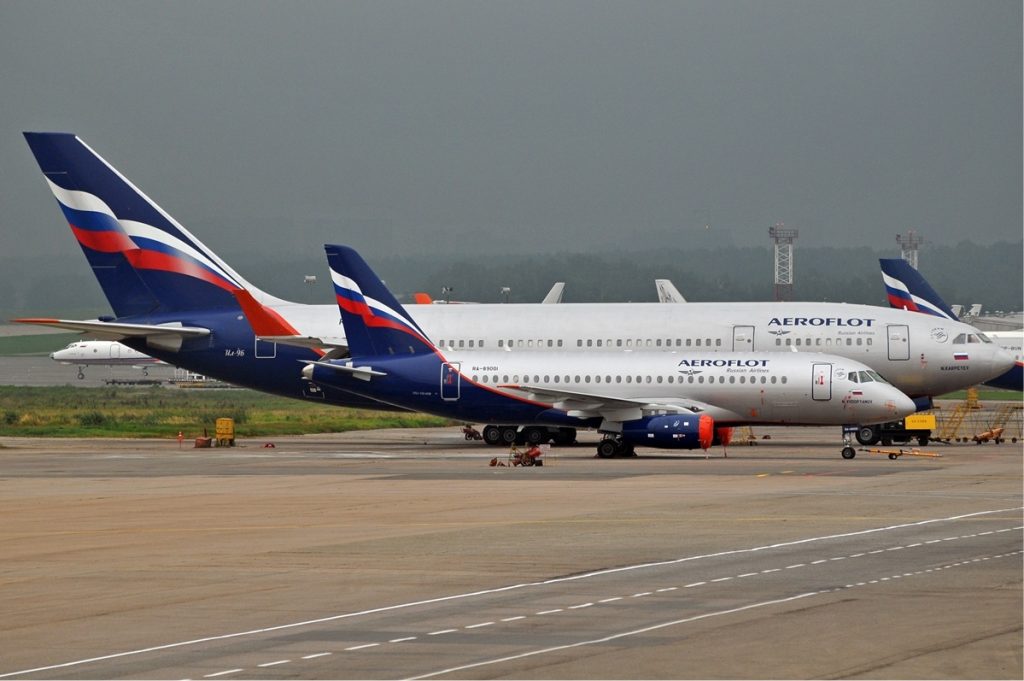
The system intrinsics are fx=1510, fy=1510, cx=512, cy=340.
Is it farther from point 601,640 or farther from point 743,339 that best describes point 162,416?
point 601,640

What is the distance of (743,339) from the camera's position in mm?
54469

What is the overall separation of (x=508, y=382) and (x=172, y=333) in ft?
44.0

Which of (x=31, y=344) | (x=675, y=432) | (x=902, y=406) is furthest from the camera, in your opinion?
(x=31, y=344)

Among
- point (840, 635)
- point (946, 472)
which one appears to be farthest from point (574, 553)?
point (946, 472)

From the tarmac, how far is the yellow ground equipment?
16.0 metres

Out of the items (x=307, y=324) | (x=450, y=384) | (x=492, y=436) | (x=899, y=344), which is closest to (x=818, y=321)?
(x=899, y=344)

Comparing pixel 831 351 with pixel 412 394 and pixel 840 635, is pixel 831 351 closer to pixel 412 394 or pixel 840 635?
pixel 412 394

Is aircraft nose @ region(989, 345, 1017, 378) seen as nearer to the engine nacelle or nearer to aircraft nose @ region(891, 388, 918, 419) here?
aircraft nose @ region(891, 388, 918, 419)

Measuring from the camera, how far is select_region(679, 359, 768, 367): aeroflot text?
1902 inches

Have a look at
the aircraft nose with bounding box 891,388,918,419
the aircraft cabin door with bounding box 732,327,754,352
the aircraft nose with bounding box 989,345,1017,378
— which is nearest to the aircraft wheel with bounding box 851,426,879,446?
the aircraft nose with bounding box 891,388,918,419

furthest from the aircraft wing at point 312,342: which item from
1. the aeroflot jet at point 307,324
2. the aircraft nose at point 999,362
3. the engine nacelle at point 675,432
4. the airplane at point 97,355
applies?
the airplane at point 97,355

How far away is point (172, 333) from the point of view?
2169 inches

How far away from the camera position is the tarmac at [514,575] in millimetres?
13180

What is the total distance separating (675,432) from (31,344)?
145026mm
